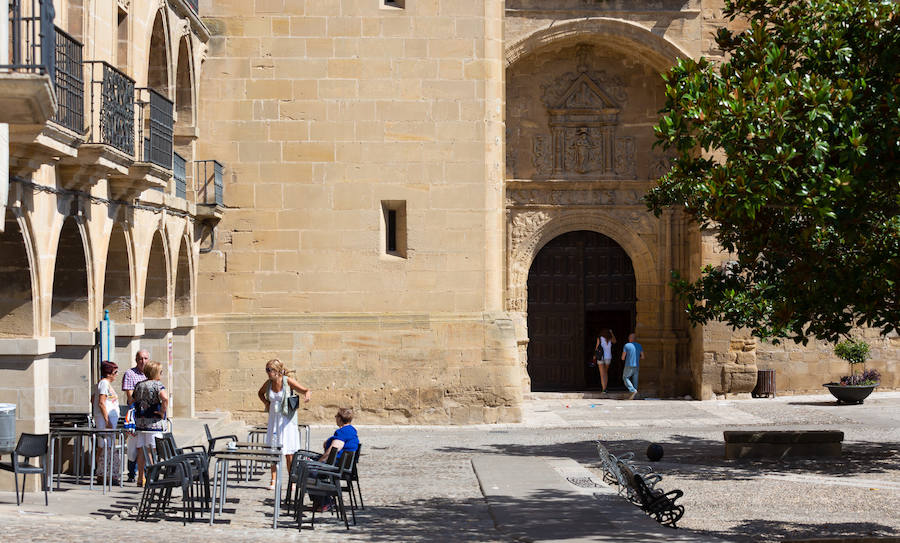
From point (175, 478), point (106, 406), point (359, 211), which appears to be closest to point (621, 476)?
point (175, 478)

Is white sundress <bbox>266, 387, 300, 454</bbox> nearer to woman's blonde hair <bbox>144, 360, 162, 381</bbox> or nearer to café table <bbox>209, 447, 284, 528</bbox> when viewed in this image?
café table <bbox>209, 447, 284, 528</bbox>

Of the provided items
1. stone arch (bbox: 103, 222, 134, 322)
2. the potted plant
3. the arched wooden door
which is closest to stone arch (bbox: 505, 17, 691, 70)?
the arched wooden door

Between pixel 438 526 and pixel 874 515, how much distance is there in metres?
3.90

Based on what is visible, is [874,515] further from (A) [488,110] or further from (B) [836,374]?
(B) [836,374]

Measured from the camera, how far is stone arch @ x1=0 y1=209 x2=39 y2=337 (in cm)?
1116

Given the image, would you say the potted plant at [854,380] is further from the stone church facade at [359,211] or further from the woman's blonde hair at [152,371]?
the woman's blonde hair at [152,371]

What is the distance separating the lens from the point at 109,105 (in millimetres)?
12352

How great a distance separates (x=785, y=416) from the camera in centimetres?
2033

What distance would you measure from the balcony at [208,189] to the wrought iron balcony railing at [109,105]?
4.86 metres

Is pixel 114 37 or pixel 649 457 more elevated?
pixel 114 37

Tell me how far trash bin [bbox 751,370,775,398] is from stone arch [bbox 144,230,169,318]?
11.6 m

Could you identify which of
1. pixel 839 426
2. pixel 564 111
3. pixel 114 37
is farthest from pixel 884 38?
pixel 564 111

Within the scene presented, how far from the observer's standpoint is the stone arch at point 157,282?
53.5ft

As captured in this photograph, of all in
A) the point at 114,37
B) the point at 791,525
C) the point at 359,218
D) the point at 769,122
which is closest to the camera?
the point at 769,122
